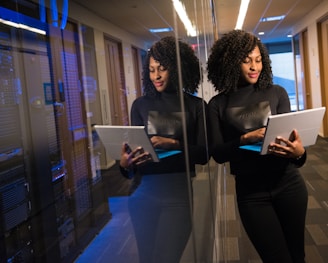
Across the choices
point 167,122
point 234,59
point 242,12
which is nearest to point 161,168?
point 167,122

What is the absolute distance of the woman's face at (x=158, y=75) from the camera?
632mm

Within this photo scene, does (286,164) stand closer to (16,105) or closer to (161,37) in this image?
(161,37)

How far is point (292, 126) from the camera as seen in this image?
1.21 m

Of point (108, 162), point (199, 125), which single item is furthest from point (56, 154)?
point (199, 125)

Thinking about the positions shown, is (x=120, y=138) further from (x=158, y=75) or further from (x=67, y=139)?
(x=158, y=75)

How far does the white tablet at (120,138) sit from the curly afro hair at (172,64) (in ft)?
0.22

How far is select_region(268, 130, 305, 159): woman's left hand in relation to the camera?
3.97 ft

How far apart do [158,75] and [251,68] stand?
2.56ft

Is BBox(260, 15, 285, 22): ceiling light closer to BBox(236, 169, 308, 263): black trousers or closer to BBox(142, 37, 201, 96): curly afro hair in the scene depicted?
BBox(236, 169, 308, 263): black trousers

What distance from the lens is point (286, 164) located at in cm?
133

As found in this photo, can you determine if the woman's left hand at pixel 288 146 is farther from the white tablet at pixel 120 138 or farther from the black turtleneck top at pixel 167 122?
the white tablet at pixel 120 138

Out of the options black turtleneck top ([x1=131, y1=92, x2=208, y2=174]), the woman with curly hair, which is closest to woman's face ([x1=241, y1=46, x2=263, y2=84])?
the woman with curly hair

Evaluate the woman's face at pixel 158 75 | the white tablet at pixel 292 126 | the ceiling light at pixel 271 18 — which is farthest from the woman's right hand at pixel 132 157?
the ceiling light at pixel 271 18

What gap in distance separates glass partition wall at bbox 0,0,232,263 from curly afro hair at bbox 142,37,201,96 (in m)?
0.02
